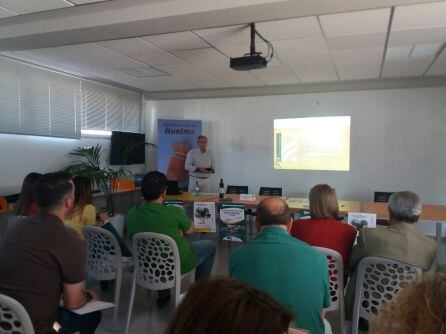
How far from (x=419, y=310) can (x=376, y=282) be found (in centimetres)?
173

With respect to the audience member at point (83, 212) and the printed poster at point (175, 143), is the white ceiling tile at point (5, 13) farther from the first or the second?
the printed poster at point (175, 143)

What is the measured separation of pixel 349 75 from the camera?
18.9ft

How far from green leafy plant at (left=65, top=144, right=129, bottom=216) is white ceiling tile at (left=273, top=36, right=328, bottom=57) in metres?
3.17

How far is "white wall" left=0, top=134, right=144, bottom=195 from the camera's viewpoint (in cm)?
480

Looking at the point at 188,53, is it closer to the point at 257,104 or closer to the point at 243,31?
the point at 243,31

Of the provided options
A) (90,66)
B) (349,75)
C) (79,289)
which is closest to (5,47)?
(90,66)

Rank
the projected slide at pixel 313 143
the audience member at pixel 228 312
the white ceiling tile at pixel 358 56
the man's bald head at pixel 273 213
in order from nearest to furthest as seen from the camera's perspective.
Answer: the audience member at pixel 228 312 < the man's bald head at pixel 273 213 < the white ceiling tile at pixel 358 56 < the projected slide at pixel 313 143

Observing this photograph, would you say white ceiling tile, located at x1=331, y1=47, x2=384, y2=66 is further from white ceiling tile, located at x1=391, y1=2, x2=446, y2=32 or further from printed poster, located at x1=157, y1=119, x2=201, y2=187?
printed poster, located at x1=157, y1=119, x2=201, y2=187

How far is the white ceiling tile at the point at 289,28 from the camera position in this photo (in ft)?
11.0

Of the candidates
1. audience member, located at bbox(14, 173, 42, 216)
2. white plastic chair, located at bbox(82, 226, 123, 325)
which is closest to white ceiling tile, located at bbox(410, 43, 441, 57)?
white plastic chair, located at bbox(82, 226, 123, 325)

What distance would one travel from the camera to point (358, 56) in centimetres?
461

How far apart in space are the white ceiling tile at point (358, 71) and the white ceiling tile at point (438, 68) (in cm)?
74

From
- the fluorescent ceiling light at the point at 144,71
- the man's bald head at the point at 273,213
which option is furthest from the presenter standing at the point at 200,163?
the man's bald head at the point at 273,213

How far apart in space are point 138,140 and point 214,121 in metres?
1.65
